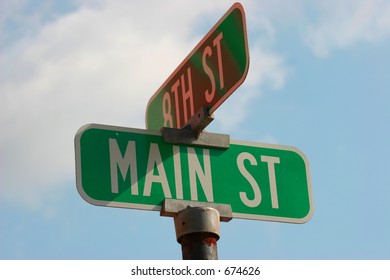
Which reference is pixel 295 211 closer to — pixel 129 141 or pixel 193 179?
pixel 193 179

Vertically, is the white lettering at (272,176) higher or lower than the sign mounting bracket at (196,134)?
lower

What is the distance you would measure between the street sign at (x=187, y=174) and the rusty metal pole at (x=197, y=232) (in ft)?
0.55

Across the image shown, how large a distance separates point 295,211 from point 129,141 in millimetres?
864

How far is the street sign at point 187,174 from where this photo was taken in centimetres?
457

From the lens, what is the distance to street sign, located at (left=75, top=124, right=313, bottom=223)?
457 cm

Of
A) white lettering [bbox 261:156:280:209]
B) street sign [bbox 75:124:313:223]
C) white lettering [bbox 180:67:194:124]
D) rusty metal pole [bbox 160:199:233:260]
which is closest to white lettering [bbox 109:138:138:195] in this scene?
street sign [bbox 75:124:313:223]

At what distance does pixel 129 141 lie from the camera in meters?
4.73

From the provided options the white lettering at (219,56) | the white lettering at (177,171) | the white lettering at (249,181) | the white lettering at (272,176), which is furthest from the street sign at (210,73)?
the white lettering at (272,176)

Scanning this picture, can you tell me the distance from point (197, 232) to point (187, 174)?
0.40 meters

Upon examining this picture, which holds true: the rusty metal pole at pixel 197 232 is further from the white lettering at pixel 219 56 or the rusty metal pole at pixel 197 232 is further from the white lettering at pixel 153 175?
the white lettering at pixel 219 56

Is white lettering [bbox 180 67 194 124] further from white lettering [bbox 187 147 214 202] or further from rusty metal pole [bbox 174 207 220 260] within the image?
rusty metal pole [bbox 174 207 220 260]

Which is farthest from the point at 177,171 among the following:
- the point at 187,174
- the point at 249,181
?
the point at 249,181

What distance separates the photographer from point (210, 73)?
15.8ft
